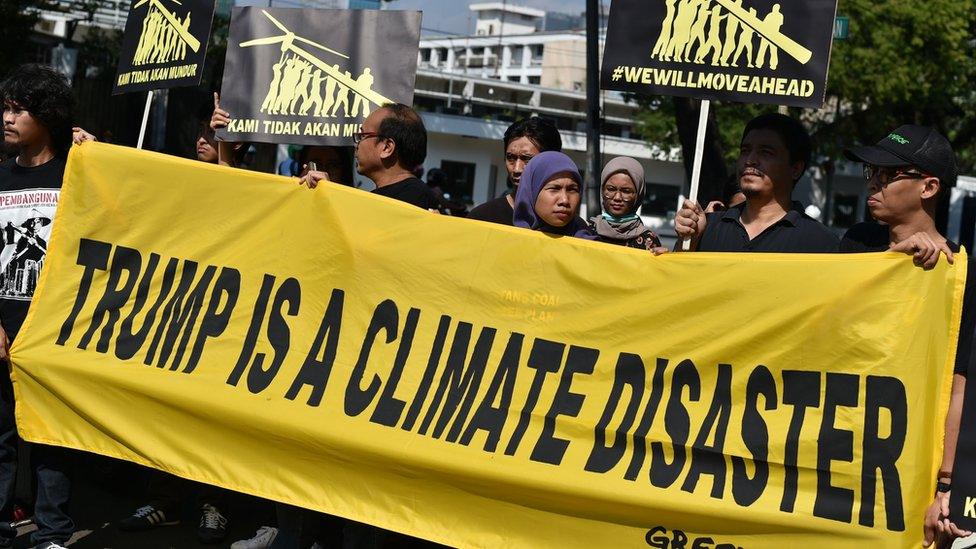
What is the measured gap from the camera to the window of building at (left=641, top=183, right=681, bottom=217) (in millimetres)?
60031

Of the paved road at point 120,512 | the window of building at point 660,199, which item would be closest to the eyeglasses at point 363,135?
the paved road at point 120,512

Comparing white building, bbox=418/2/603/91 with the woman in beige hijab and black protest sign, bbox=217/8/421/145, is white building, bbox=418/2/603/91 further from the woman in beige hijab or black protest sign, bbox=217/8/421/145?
the woman in beige hijab

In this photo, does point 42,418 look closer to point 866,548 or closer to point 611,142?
point 866,548

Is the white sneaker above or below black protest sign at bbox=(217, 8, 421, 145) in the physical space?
below

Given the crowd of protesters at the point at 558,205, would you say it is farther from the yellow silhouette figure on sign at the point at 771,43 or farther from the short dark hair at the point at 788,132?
the yellow silhouette figure on sign at the point at 771,43

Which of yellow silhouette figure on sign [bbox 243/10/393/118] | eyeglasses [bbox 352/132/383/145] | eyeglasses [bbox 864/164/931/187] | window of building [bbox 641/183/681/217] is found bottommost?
window of building [bbox 641/183/681/217]

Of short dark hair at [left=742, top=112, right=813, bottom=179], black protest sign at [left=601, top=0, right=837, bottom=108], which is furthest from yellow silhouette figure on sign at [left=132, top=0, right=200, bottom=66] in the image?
short dark hair at [left=742, top=112, right=813, bottom=179]

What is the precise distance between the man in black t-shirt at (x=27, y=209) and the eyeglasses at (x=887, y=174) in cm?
322

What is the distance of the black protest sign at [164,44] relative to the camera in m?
5.88

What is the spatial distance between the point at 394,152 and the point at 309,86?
98 cm

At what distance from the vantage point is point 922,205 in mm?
3787

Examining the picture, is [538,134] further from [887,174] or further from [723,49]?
[887,174]

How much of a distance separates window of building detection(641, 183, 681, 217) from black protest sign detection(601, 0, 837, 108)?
55.4 meters

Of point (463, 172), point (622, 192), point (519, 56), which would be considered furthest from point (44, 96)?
point (519, 56)
